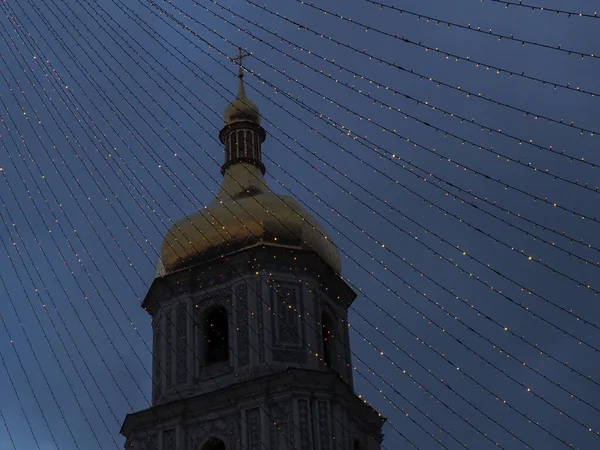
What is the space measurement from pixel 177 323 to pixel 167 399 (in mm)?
2102

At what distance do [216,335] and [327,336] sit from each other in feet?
8.78

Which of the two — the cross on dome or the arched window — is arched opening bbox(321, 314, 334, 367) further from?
the cross on dome

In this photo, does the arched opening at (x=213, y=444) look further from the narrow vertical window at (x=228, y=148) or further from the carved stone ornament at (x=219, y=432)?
the narrow vertical window at (x=228, y=148)

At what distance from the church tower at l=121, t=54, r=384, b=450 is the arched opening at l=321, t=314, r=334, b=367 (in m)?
0.03

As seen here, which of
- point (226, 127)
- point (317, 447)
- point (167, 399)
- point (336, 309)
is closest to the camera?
point (317, 447)

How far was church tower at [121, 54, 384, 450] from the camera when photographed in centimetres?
2683

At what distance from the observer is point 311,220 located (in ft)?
100

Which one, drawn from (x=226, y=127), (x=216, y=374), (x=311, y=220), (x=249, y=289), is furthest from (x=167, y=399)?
(x=226, y=127)

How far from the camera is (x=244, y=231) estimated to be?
29.4 metres

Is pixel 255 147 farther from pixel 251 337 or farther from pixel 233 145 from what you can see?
pixel 251 337

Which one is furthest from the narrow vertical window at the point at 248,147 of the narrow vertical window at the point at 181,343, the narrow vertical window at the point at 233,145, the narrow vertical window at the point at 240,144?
the narrow vertical window at the point at 181,343

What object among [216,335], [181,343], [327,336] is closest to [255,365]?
[216,335]

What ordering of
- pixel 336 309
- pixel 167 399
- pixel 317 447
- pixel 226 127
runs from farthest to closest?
pixel 226 127 → pixel 336 309 → pixel 167 399 → pixel 317 447

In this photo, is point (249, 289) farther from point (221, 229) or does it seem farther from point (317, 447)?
point (317, 447)
